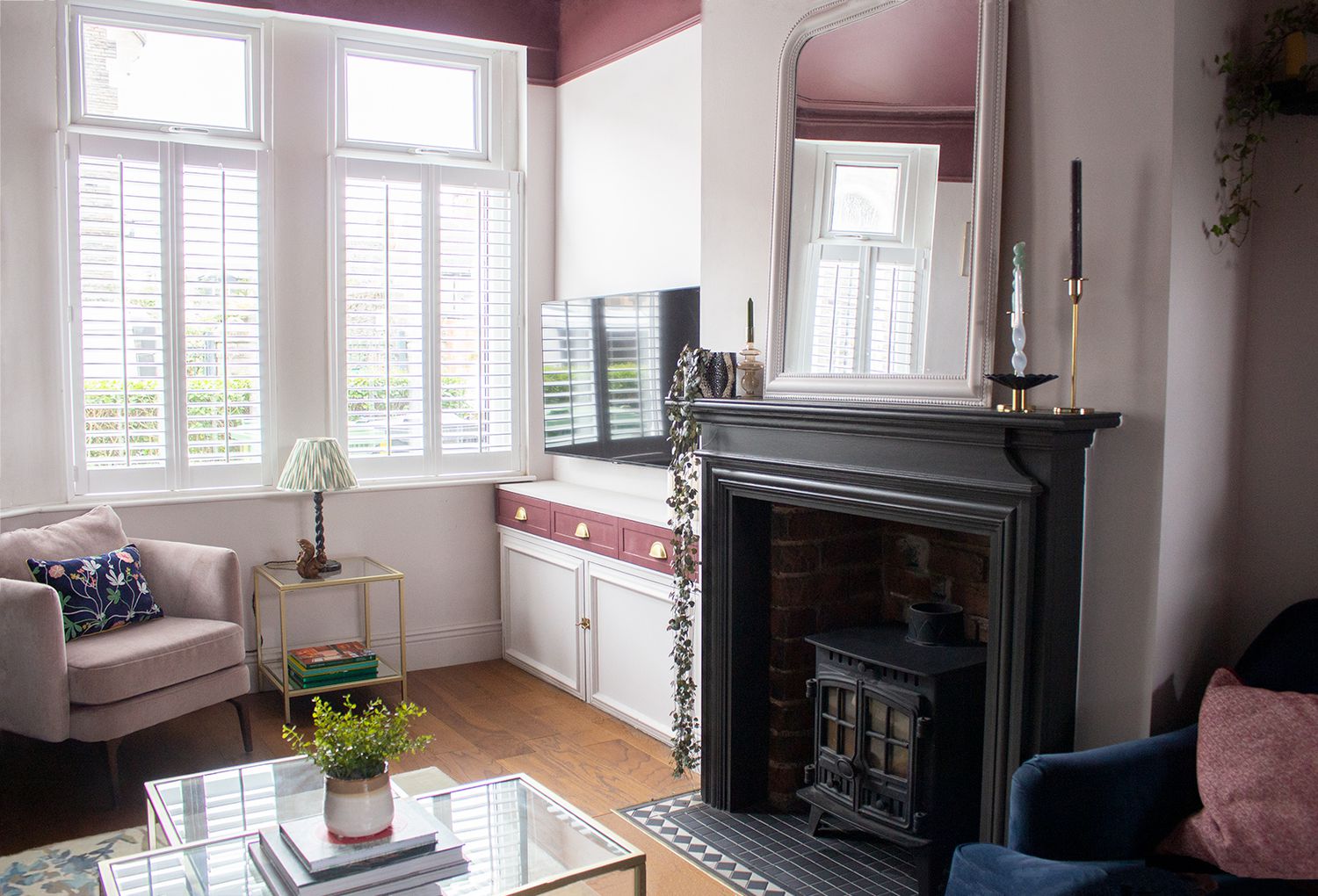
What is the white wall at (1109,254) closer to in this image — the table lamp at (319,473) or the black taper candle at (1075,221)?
the black taper candle at (1075,221)

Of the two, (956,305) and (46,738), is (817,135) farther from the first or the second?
(46,738)

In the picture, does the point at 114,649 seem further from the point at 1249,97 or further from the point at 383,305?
the point at 1249,97

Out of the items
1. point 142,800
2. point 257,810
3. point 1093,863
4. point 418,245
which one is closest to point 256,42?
point 418,245

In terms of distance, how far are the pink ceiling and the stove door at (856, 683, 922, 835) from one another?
152 cm

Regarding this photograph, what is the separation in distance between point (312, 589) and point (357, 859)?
256cm

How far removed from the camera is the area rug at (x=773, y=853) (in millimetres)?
2859

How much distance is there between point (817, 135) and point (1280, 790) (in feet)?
6.67

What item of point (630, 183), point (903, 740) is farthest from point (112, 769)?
point (630, 183)

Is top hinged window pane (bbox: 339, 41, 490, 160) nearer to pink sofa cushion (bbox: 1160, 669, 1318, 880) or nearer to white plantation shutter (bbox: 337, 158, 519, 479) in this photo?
white plantation shutter (bbox: 337, 158, 519, 479)

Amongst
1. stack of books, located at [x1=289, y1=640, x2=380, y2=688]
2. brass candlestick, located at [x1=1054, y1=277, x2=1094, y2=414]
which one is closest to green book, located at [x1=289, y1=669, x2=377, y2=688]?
stack of books, located at [x1=289, y1=640, x2=380, y2=688]

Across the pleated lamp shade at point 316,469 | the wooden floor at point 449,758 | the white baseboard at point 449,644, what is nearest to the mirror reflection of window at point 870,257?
the wooden floor at point 449,758

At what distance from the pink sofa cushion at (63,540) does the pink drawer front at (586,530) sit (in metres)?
1.66

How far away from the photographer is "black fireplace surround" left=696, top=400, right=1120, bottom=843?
2377mm

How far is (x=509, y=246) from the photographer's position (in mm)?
5133
